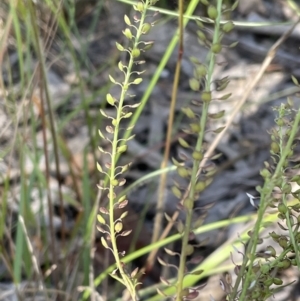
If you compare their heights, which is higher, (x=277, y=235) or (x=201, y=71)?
(x=201, y=71)

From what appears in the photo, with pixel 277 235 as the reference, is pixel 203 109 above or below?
above

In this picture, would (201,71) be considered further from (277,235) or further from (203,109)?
(277,235)

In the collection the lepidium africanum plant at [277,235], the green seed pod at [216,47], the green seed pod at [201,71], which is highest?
the green seed pod at [216,47]

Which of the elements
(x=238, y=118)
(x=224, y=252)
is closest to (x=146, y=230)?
(x=224, y=252)

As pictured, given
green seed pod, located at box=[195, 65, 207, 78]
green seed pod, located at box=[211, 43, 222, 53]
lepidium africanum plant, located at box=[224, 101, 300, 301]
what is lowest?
lepidium africanum plant, located at box=[224, 101, 300, 301]

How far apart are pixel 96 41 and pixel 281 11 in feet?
2.16

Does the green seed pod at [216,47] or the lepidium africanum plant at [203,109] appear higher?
the green seed pod at [216,47]

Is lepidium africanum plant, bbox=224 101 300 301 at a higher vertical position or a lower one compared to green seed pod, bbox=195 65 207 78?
lower

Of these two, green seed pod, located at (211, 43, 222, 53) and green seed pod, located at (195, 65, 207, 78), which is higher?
green seed pod, located at (211, 43, 222, 53)

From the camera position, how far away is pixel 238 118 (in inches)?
61.1

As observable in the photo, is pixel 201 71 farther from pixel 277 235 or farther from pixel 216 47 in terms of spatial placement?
pixel 277 235

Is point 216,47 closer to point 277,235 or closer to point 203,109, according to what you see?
point 203,109

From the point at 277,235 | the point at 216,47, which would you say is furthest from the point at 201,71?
the point at 277,235

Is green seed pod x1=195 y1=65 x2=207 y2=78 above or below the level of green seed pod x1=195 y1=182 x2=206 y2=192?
A: above
